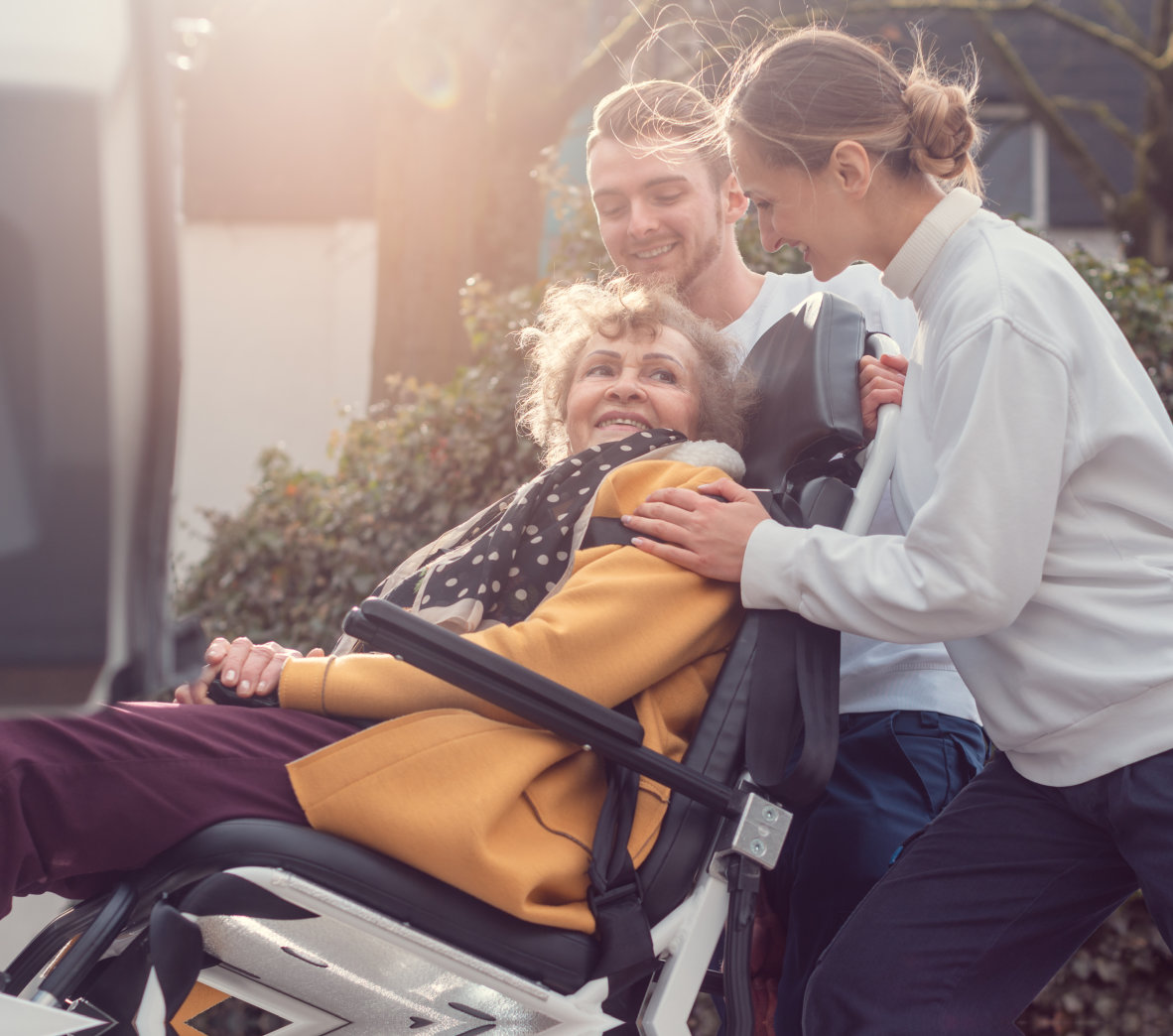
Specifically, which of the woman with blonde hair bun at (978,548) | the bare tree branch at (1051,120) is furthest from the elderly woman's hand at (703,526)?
the bare tree branch at (1051,120)

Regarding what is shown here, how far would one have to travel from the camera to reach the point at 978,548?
1625mm

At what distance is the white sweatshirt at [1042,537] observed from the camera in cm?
Answer: 161

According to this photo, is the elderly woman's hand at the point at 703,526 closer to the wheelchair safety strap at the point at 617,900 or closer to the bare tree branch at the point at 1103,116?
the wheelchair safety strap at the point at 617,900

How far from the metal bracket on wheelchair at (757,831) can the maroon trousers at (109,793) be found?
0.59 metres

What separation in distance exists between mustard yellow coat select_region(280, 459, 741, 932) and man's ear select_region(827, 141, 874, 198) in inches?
24.8

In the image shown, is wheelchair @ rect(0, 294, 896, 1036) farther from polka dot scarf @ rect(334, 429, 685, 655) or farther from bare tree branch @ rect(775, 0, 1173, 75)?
bare tree branch @ rect(775, 0, 1173, 75)

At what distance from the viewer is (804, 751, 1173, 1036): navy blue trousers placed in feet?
5.88

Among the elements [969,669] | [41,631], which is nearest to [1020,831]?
[969,669]

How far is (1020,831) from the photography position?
1801mm

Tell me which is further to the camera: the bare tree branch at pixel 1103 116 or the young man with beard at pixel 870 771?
the bare tree branch at pixel 1103 116

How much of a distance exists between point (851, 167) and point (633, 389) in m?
0.70

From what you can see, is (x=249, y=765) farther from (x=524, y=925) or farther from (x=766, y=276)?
(x=766, y=276)

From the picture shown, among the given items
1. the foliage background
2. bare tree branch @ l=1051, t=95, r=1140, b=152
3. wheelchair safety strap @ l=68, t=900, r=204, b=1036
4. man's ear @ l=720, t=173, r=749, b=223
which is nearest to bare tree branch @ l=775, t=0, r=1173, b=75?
bare tree branch @ l=1051, t=95, r=1140, b=152

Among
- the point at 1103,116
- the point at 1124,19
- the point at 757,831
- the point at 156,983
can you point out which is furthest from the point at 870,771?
the point at 1124,19
